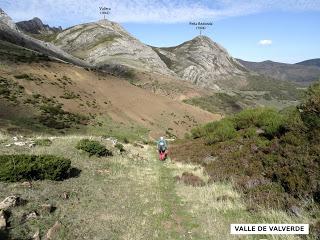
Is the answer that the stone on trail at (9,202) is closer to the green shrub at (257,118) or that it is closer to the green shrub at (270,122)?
the green shrub at (270,122)

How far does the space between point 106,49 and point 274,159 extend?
424ft

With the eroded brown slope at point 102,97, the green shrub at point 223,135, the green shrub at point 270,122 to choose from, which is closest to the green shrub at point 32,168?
the green shrub at point 270,122

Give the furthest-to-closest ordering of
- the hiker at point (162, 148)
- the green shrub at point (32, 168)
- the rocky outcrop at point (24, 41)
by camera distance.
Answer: the rocky outcrop at point (24, 41)
the hiker at point (162, 148)
the green shrub at point (32, 168)

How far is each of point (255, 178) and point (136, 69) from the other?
104 meters

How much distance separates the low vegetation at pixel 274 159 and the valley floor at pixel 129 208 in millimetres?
916

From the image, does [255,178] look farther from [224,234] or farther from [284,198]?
[224,234]

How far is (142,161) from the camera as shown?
82.3 ft

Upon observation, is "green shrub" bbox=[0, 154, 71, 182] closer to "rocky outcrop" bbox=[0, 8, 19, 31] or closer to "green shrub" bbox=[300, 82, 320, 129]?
"green shrub" bbox=[300, 82, 320, 129]

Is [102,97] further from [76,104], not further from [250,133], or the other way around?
[250,133]

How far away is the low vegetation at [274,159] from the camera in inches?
518

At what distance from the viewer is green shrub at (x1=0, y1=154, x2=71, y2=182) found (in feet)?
48.2

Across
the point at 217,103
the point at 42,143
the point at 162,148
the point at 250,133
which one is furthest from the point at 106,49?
the point at 42,143

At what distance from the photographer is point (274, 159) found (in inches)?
696

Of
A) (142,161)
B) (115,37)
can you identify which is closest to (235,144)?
(142,161)
